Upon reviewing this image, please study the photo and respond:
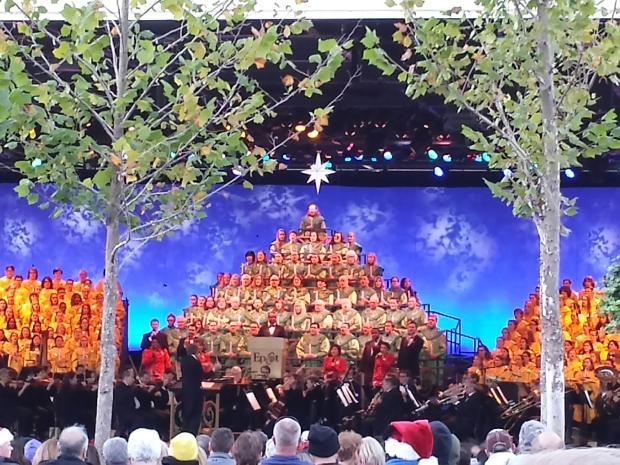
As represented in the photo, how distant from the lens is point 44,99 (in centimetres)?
548

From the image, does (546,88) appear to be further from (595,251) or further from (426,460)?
(595,251)

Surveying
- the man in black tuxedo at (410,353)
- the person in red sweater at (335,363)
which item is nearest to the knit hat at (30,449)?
the person in red sweater at (335,363)

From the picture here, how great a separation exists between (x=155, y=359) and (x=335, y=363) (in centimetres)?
297

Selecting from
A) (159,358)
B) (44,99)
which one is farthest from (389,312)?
(44,99)

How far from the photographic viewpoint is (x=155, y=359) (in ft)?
48.6

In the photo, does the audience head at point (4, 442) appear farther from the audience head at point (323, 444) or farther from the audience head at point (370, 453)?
the audience head at point (370, 453)

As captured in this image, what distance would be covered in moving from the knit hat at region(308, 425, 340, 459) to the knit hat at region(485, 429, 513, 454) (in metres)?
1.20

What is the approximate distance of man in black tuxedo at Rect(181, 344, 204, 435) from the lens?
455 inches

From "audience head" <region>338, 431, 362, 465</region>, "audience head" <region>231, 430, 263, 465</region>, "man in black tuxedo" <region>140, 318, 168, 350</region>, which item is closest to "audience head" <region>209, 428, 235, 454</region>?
"audience head" <region>231, 430, 263, 465</region>

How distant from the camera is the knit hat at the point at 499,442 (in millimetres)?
5164

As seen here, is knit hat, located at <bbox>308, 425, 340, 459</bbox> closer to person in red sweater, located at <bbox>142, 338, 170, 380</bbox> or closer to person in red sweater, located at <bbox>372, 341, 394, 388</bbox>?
person in red sweater, located at <bbox>372, 341, 394, 388</bbox>

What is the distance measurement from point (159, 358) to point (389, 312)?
4.38 m

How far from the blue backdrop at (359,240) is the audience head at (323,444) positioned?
45.6ft

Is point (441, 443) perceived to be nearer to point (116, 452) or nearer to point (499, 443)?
point (499, 443)
